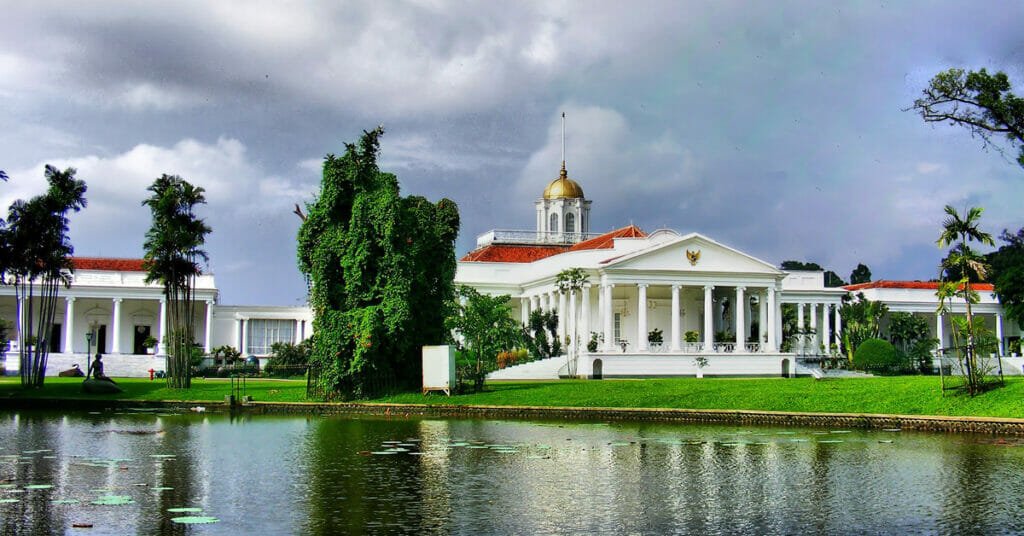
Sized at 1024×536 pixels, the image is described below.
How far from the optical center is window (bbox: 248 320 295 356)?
71625mm

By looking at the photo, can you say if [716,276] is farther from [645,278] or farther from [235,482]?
[235,482]

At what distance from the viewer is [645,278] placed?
57.1m

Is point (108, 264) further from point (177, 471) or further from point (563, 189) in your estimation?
point (177, 471)

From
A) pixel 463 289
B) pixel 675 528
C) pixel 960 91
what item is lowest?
pixel 675 528

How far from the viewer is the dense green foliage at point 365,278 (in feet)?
118

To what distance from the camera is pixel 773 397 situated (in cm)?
3269

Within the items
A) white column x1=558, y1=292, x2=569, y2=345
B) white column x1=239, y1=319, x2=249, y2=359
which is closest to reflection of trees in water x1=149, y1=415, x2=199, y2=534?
white column x1=558, y1=292, x2=569, y2=345

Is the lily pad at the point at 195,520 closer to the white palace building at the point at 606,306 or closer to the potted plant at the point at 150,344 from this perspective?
the white palace building at the point at 606,306

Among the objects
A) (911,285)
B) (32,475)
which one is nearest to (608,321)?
(911,285)

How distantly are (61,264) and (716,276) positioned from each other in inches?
1281

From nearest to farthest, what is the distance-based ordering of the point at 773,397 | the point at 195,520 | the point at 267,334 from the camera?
the point at 195,520 → the point at 773,397 → the point at 267,334

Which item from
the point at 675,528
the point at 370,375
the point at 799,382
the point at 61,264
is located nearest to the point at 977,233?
the point at 799,382

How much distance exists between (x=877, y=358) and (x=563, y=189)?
104 feet

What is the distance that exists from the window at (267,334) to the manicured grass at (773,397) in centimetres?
3574
